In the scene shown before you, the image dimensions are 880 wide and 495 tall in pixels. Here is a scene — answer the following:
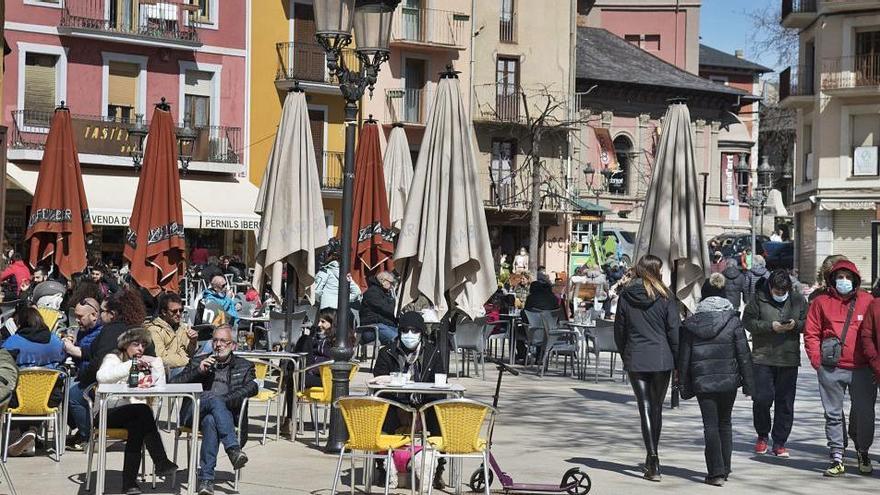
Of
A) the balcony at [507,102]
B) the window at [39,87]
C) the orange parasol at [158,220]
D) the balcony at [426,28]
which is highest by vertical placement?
the balcony at [426,28]

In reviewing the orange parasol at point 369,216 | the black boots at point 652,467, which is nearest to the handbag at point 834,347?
the black boots at point 652,467

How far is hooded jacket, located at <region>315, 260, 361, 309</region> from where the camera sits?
2269cm

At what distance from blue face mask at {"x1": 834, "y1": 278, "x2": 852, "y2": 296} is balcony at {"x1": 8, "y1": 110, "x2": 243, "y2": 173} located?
89.5ft

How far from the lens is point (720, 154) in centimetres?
7238

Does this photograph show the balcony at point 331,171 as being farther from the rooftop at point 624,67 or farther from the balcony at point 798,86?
the rooftop at point 624,67

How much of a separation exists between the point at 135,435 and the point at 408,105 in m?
37.1

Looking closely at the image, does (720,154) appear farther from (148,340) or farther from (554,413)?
(148,340)

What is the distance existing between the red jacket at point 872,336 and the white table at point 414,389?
12.1ft

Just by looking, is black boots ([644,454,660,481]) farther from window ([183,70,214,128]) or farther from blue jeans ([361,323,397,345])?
window ([183,70,214,128])

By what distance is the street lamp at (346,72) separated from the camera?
13672mm

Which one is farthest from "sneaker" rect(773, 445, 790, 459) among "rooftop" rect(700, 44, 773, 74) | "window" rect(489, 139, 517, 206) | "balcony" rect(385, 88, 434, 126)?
"rooftop" rect(700, 44, 773, 74)

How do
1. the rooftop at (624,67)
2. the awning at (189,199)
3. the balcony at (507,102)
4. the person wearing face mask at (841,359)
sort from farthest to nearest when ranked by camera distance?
the rooftop at (624,67) → the balcony at (507,102) → the awning at (189,199) → the person wearing face mask at (841,359)

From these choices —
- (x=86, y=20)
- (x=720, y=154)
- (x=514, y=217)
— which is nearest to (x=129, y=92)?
(x=86, y=20)

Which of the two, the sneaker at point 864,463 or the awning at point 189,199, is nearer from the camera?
the sneaker at point 864,463
